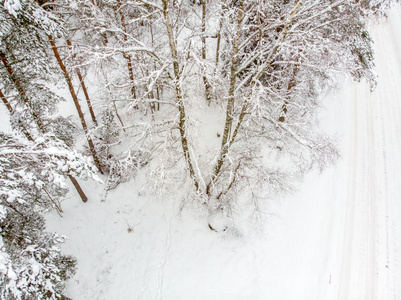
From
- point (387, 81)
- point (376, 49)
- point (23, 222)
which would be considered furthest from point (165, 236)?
point (376, 49)

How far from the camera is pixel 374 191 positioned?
1149 centimetres

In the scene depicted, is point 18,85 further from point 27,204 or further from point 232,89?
point 232,89

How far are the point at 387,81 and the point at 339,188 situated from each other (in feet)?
33.4

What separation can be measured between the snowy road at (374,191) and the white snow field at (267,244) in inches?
1.6

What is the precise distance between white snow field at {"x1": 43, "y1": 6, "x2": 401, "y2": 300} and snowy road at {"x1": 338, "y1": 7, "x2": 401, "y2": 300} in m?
0.04

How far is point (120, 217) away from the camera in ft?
38.9

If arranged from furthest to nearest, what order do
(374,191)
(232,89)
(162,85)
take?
1. (374,191)
2. (162,85)
3. (232,89)

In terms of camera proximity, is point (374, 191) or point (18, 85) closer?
point (18, 85)

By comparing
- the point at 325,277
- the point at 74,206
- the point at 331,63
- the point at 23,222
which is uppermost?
the point at 331,63

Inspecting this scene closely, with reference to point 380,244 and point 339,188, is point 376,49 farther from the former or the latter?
point 380,244

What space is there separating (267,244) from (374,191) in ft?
20.0

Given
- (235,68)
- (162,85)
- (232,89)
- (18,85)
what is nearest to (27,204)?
(18,85)

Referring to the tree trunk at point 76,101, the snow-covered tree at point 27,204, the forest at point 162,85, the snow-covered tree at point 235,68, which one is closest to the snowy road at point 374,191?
the forest at point 162,85

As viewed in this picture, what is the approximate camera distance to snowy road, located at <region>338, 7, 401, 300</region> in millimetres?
9125
